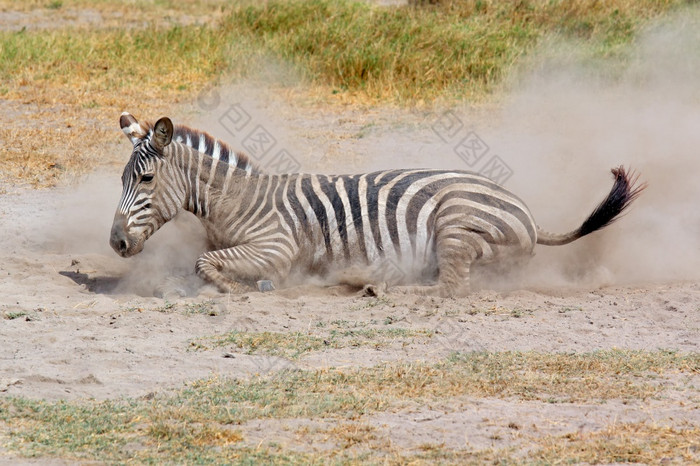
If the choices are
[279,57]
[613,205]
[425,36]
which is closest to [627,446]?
[613,205]

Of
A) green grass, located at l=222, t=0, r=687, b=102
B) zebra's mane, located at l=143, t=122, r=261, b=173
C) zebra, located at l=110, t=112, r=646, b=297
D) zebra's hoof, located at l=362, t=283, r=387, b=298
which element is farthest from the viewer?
green grass, located at l=222, t=0, r=687, b=102

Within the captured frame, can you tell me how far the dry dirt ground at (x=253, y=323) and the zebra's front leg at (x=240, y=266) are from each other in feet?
0.50

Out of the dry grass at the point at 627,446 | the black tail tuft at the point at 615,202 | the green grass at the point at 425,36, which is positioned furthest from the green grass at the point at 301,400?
the green grass at the point at 425,36

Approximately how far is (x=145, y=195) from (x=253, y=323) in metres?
1.89

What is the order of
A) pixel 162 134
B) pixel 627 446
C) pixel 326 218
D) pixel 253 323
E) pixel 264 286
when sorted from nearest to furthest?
pixel 627 446 < pixel 253 323 < pixel 264 286 < pixel 162 134 < pixel 326 218

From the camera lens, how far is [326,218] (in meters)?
8.48

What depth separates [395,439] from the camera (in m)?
4.92

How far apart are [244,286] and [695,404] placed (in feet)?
12.5

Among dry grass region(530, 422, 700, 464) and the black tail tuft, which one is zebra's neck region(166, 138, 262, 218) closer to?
the black tail tuft

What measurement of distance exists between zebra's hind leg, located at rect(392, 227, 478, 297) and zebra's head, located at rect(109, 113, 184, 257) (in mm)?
2043

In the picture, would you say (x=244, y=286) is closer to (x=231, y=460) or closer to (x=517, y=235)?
(x=517, y=235)

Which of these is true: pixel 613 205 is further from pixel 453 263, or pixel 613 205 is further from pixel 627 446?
pixel 627 446

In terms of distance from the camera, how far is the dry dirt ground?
5.25 m

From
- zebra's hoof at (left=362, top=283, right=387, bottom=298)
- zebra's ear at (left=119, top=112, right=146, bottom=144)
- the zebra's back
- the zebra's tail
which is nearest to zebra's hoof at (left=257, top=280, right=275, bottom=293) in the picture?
the zebra's back
